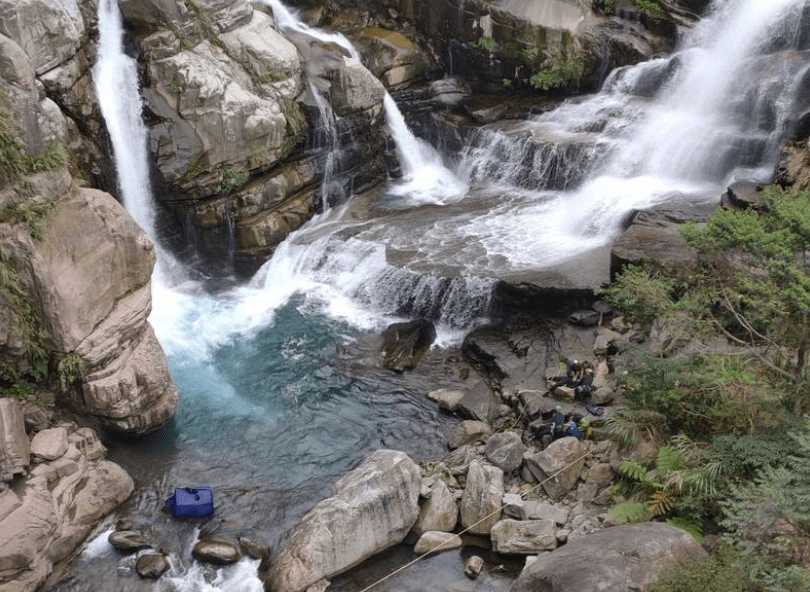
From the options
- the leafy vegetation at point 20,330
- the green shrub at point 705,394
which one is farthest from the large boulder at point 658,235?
the leafy vegetation at point 20,330

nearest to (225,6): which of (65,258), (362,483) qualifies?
(65,258)

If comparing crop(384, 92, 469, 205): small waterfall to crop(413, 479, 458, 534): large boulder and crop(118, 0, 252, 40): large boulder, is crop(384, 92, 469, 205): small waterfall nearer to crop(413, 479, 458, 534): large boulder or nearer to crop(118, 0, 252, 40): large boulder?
crop(118, 0, 252, 40): large boulder

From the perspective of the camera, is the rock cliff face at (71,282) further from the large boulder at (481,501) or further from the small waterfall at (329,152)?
the small waterfall at (329,152)

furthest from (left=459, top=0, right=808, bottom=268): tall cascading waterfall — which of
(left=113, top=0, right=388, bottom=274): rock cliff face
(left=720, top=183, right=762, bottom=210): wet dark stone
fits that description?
(left=113, top=0, right=388, bottom=274): rock cliff face

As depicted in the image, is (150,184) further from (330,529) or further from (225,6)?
(330,529)

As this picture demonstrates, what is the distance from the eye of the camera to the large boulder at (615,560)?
301 inches

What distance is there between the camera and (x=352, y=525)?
32.8 feet

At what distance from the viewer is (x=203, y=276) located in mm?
18344

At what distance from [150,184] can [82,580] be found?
32.9ft

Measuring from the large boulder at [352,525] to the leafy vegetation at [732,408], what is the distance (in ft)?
9.96

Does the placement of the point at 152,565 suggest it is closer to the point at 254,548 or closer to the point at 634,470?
the point at 254,548

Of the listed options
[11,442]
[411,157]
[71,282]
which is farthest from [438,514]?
[411,157]

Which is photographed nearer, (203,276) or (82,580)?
(82,580)

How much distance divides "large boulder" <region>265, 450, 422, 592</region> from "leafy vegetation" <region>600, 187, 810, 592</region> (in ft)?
9.96
